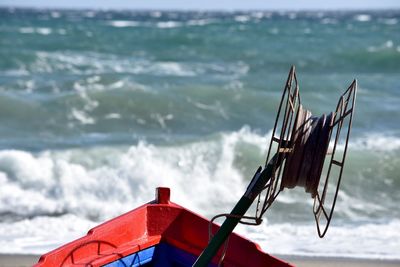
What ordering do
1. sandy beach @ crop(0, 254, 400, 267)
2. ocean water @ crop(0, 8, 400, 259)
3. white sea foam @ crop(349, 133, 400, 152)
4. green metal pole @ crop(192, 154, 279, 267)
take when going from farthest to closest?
1. white sea foam @ crop(349, 133, 400, 152)
2. ocean water @ crop(0, 8, 400, 259)
3. sandy beach @ crop(0, 254, 400, 267)
4. green metal pole @ crop(192, 154, 279, 267)

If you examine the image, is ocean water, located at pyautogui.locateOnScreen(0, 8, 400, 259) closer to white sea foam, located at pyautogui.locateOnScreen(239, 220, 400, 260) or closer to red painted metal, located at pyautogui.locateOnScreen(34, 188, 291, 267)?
white sea foam, located at pyautogui.locateOnScreen(239, 220, 400, 260)

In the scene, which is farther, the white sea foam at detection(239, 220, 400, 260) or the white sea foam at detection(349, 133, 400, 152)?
the white sea foam at detection(349, 133, 400, 152)

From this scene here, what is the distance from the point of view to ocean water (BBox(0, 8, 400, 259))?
728 centimetres

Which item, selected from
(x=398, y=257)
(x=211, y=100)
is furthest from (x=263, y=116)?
(x=398, y=257)

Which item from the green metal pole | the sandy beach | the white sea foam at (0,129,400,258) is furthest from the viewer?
the white sea foam at (0,129,400,258)

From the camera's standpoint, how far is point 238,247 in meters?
3.98

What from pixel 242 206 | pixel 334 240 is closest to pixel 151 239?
pixel 242 206

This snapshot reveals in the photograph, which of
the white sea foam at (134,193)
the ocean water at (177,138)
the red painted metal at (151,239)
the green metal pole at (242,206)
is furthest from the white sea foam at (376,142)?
the green metal pole at (242,206)

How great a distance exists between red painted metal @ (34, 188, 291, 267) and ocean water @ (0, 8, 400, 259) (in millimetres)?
2325

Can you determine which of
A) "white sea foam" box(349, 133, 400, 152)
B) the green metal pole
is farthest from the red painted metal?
"white sea foam" box(349, 133, 400, 152)

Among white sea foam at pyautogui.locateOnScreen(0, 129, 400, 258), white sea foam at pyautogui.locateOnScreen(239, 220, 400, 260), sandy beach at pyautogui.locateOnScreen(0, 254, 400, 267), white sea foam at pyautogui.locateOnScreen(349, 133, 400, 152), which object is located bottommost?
sandy beach at pyautogui.locateOnScreen(0, 254, 400, 267)

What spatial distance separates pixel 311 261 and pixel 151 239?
87.0 inches

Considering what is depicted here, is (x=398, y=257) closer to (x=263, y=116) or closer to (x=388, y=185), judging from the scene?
(x=388, y=185)

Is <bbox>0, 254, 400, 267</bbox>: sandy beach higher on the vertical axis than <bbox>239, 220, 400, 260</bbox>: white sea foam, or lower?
lower
